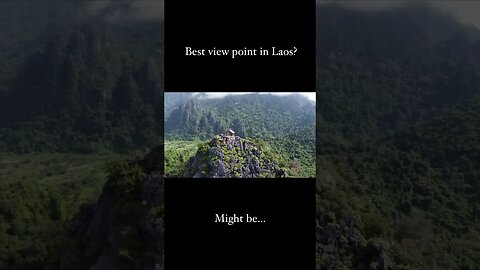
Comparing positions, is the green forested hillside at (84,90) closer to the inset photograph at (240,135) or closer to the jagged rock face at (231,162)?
the inset photograph at (240,135)

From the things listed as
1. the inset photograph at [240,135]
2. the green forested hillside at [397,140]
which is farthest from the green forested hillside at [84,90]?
the inset photograph at [240,135]

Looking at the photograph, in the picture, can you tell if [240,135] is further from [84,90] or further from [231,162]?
[84,90]

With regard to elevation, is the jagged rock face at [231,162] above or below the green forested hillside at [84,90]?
below

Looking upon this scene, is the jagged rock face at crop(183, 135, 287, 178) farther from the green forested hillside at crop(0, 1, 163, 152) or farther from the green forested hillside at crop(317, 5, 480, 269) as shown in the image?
the green forested hillside at crop(0, 1, 163, 152)

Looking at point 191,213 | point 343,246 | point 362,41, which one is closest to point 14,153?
point 362,41

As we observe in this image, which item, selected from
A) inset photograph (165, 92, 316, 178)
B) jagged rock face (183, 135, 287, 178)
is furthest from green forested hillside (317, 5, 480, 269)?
jagged rock face (183, 135, 287, 178)

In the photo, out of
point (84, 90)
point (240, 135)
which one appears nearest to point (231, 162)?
point (240, 135)
